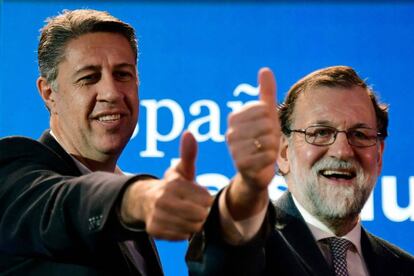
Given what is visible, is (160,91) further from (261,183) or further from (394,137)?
(261,183)

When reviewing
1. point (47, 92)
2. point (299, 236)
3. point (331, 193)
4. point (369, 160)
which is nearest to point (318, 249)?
point (299, 236)

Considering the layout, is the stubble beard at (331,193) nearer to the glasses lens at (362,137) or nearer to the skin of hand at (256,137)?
the glasses lens at (362,137)

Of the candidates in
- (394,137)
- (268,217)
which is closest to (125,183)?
(268,217)

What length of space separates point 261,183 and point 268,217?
0.16m

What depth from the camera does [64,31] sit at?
65.5 inches

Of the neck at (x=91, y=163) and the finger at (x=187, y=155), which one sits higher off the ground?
the finger at (x=187, y=155)

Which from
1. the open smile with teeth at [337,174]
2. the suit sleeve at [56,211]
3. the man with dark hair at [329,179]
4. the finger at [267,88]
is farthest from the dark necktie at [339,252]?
the finger at [267,88]

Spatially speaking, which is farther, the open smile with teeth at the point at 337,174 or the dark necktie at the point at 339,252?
the open smile with teeth at the point at 337,174

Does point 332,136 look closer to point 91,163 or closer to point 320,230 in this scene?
point 320,230

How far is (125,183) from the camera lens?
110cm

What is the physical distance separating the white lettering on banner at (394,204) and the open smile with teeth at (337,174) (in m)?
0.77

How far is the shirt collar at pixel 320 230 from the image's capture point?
178 cm

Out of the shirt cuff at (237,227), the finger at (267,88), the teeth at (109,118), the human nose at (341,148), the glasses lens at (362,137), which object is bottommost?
the shirt cuff at (237,227)

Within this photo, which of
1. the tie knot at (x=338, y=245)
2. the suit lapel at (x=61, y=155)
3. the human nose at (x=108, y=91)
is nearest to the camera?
the suit lapel at (x=61, y=155)
